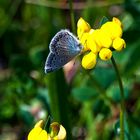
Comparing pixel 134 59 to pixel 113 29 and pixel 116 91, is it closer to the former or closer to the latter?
pixel 116 91

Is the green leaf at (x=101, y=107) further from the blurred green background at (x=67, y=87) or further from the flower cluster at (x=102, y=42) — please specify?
the flower cluster at (x=102, y=42)

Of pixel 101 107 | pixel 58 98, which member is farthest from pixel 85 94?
pixel 58 98

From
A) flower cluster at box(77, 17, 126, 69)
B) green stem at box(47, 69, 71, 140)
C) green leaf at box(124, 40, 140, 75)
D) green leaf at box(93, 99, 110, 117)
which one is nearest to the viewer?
flower cluster at box(77, 17, 126, 69)

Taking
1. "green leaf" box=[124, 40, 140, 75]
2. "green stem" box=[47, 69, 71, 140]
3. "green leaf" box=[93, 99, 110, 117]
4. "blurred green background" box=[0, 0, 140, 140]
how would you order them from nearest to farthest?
1. "green stem" box=[47, 69, 71, 140]
2. "blurred green background" box=[0, 0, 140, 140]
3. "green leaf" box=[93, 99, 110, 117]
4. "green leaf" box=[124, 40, 140, 75]

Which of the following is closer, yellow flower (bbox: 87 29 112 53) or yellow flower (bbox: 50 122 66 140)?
yellow flower (bbox: 50 122 66 140)

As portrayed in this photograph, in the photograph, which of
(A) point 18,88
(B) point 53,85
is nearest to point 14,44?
(A) point 18,88

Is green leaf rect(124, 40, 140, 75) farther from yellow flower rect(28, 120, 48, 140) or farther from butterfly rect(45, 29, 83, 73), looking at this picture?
yellow flower rect(28, 120, 48, 140)

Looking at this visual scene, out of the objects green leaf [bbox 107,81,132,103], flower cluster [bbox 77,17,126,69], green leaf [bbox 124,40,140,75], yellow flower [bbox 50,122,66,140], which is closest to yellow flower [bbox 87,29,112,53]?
flower cluster [bbox 77,17,126,69]
